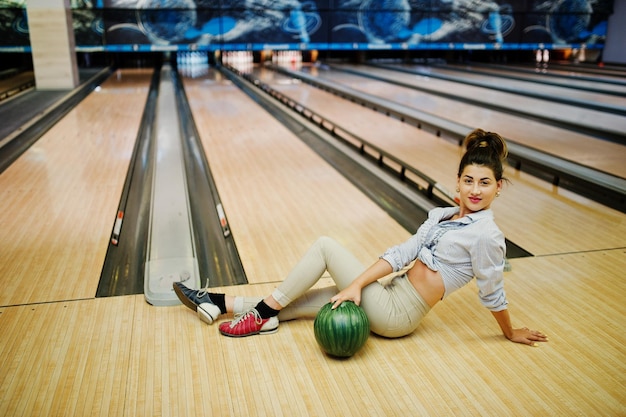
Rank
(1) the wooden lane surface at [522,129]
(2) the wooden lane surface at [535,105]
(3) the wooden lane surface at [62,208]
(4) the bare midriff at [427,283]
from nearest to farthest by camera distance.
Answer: (4) the bare midriff at [427,283], (3) the wooden lane surface at [62,208], (1) the wooden lane surface at [522,129], (2) the wooden lane surface at [535,105]

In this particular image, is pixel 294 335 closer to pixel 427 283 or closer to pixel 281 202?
pixel 427 283

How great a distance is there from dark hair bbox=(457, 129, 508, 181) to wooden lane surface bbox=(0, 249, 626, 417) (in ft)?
1.79

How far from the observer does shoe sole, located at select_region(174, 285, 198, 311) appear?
1.89 metres

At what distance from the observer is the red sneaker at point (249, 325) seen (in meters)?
1.80

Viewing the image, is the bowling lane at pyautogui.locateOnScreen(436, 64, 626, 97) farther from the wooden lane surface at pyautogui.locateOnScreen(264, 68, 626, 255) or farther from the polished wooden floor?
the polished wooden floor

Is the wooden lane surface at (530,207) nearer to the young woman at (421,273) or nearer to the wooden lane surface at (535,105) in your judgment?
the young woman at (421,273)

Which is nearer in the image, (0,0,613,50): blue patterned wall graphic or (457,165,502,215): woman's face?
(457,165,502,215): woman's face

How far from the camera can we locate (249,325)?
1.80 meters

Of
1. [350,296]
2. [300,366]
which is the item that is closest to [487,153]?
[350,296]

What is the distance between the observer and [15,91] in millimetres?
7398

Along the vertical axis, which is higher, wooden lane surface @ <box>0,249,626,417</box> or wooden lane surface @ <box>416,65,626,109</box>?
wooden lane surface @ <box>416,65,626,109</box>

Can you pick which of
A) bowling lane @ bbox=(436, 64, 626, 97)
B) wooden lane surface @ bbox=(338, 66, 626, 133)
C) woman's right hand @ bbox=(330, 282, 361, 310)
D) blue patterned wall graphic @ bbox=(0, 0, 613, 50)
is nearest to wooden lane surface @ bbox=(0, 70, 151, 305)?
woman's right hand @ bbox=(330, 282, 361, 310)

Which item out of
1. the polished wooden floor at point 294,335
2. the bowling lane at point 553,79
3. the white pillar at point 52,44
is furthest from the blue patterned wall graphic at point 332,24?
the polished wooden floor at point 294,335

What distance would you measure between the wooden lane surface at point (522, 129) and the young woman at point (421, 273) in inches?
98.9
